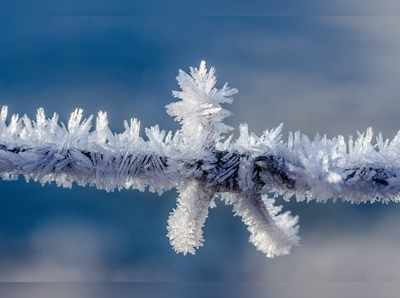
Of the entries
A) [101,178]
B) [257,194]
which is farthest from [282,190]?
[101,178]

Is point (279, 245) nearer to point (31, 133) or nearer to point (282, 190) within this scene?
point (282, 190)

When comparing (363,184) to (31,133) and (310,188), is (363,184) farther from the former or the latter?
(31,133)

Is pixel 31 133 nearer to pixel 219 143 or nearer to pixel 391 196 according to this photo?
pixel 219 143

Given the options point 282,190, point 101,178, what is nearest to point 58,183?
point 101,178

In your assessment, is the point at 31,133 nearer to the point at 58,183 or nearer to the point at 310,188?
the point at 58,183
